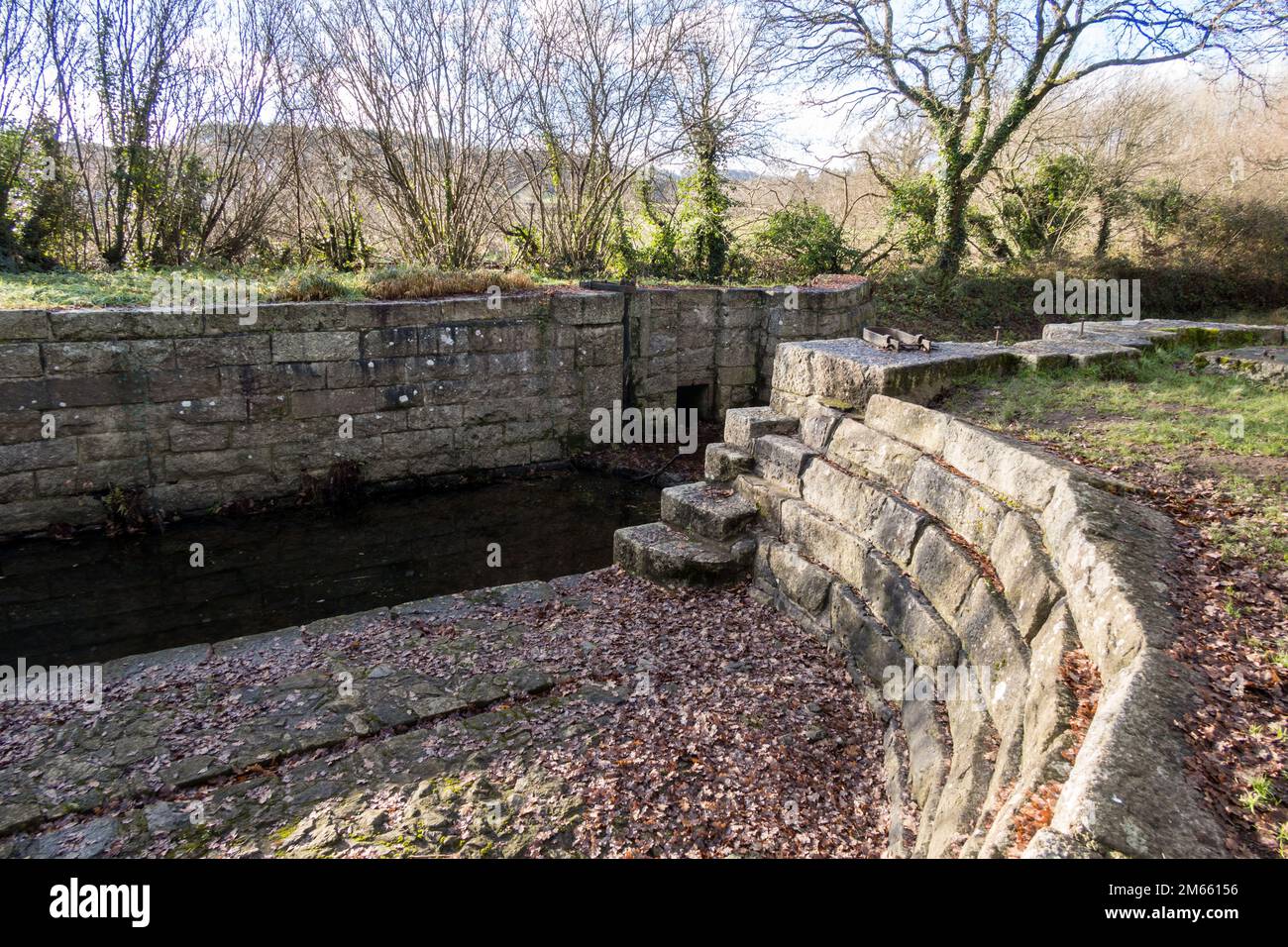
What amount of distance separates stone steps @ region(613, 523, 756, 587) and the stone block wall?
3.11m

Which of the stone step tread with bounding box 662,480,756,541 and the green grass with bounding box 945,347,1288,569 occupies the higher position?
the green grass with bounding box 945,347,1288,569

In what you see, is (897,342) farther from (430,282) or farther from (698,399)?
A: (430,282)

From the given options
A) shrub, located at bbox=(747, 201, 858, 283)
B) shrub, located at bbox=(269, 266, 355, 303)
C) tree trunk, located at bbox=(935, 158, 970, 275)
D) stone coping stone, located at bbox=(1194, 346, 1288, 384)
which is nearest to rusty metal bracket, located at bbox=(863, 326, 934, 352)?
stone coping stone, located at bbox=(1194, 346, 1288, 384)

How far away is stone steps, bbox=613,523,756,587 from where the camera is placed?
534 centimetres

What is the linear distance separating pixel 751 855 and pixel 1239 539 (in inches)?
83.4

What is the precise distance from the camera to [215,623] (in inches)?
207

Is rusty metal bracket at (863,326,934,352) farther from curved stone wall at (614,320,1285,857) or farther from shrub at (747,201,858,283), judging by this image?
shrub at (747,201,858,283)

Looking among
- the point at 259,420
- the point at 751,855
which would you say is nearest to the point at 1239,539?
the point at 751,855

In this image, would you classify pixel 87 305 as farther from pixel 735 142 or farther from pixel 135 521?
pixel 735 142

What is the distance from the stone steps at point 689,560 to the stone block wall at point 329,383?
3108 mm

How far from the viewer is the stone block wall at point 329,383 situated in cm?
634

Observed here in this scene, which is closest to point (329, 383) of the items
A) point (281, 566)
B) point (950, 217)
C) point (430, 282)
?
point (430, 282)

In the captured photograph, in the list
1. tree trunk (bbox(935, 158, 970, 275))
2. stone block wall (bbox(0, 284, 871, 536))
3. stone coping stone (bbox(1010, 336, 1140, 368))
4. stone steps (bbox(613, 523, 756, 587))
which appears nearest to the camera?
stone steps (bbox(613, 523, 756, 587))

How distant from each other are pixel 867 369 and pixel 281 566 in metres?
4.34
